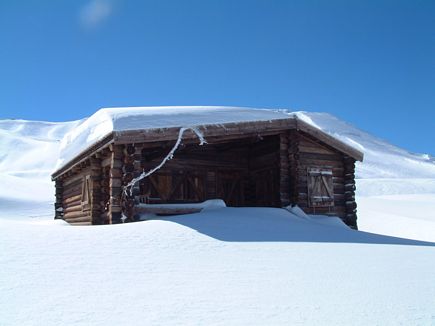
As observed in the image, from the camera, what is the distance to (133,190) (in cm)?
1143

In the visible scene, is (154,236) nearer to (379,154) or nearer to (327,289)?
(327,289)

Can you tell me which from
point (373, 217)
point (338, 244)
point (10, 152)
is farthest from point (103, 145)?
point (10, 152)

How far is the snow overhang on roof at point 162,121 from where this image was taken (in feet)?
37.6

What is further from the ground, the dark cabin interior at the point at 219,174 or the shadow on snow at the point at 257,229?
the dark cabin interior at the point at 219,174

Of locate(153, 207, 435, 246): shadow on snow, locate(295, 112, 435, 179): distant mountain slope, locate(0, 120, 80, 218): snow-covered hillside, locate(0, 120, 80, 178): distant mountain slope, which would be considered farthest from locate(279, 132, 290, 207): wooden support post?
locate(0, 120, 80, 178): distant mountain slope

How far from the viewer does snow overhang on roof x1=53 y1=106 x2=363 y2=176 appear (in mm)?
11445

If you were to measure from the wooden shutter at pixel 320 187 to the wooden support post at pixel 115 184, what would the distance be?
21.4 ft

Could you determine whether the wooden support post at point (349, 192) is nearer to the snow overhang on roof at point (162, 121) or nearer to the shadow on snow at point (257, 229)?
the snow overhang on roof at point (162, 121)

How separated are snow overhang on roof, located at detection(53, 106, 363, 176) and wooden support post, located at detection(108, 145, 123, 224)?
1.42 feet

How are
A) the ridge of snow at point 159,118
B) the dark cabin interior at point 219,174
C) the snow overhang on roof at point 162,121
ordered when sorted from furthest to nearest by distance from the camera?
the dark cabin interior at point 219,174 < the ridge of snow at point 159,118 < the snow overhang on roof at point 162,121

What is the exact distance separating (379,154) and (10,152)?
66742 mm

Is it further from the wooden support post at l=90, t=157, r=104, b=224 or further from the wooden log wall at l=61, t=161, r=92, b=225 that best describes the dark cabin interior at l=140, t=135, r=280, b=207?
the wooden log wall at l=61, t=161, r=92, b=225

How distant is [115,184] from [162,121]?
80.1 inches

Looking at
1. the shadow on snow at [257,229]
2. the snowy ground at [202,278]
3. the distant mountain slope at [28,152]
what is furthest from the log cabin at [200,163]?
the distant mountain slope at [28,152]
